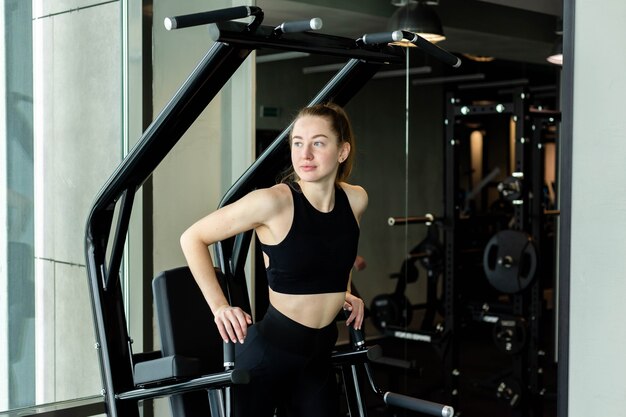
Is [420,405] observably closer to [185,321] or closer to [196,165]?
[185,321]

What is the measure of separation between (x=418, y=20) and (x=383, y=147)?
2.35 ft

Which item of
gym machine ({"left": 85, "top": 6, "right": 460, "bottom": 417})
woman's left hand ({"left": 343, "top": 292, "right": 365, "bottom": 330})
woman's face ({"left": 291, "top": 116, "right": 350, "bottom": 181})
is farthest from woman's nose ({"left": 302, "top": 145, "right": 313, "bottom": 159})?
woman's left hand ({"left": 343, "top": 292, "right": 365, "bottom": 330})

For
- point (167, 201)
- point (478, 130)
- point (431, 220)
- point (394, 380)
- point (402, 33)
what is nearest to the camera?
point (402, 33)

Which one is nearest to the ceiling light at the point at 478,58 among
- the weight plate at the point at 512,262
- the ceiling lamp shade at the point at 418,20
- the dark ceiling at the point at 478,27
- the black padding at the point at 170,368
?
the dark ceiling at the point at 478,27

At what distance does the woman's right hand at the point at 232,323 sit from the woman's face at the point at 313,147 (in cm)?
42

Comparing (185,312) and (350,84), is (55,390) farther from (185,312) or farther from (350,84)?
(350,84)

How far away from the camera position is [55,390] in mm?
3496

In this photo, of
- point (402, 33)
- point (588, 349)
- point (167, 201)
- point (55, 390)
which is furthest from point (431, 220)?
point (402, 33)

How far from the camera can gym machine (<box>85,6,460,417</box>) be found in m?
1.97

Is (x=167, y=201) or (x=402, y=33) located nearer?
(x=402, y=33)

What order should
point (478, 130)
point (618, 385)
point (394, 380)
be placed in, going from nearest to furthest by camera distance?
1. point (618, 385)
2. point (394, 380)
3. point (478, 130)

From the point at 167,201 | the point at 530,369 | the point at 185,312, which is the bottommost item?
the point at 530,369

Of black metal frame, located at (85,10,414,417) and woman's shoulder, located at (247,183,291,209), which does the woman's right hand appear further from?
woman's shoulder, located at (247,183,291,209)

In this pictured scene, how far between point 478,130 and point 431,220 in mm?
1927
